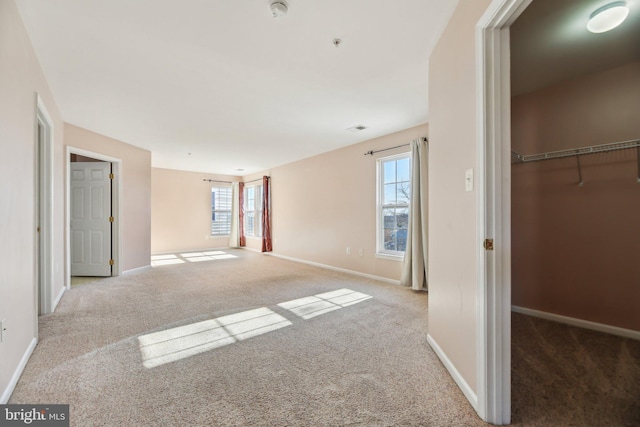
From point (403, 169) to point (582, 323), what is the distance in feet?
8.94

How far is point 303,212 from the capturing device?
6277mm

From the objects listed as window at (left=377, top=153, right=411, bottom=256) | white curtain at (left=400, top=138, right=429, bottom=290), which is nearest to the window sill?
window at (left=377, top=153, right=411, bottom=256)

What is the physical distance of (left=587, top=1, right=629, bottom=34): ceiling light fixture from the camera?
175cm

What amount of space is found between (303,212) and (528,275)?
4.25 meters

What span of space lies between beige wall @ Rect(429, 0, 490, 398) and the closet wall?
4.90ft

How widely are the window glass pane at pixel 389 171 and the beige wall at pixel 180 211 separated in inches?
226

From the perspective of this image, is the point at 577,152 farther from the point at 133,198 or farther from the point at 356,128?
the point at 133,198

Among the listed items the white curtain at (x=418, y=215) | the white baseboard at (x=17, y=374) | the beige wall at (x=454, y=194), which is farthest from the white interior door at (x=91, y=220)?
the beige wall at (x=454, y=194)

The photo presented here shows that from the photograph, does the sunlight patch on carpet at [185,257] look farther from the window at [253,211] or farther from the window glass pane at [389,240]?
the window glass pane at [389,240]

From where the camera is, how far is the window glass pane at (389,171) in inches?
177

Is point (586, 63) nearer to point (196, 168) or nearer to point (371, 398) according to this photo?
point (371, 398)

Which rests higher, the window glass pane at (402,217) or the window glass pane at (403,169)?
the window glass pane at (403,169)

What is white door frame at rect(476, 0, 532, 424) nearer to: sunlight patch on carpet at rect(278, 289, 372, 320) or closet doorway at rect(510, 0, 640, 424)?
closet doorway at rect(510, 0, 640, 424)

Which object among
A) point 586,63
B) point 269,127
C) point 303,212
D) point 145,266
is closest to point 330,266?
point 303,212
